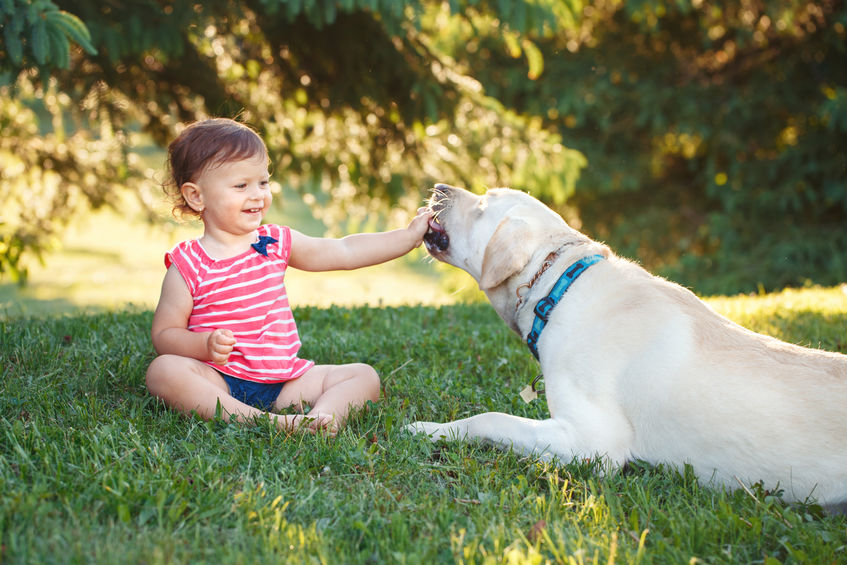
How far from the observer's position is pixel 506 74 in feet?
40.6

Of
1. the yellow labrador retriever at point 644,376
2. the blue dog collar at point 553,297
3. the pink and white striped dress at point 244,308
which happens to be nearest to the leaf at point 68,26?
the pink and white striped dress at point 244,308

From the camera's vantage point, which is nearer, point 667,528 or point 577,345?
point 667,528

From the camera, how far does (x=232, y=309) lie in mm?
3666

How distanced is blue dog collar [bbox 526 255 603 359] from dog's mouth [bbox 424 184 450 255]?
2.37 ft

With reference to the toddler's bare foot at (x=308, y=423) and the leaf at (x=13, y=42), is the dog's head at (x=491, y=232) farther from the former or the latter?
the leaf at (x=13, y=42)

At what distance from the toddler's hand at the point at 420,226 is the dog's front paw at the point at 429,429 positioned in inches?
40.5

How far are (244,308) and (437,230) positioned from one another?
1118mm

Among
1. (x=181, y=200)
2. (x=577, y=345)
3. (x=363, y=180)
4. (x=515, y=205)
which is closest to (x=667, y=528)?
(x=577, y=345)

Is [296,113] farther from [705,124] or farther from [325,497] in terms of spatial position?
[705,124]

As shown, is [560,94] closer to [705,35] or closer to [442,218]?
[705,35]

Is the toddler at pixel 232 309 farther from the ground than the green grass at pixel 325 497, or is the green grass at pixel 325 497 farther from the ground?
the toddler at pixel 232 309

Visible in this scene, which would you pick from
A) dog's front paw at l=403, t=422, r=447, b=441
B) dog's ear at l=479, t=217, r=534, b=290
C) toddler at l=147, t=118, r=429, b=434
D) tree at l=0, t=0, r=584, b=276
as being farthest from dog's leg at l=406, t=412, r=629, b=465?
tree at l=0, t=0, r=584, b=276

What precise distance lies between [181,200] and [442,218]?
138cm

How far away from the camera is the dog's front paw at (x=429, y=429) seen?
135 inches
